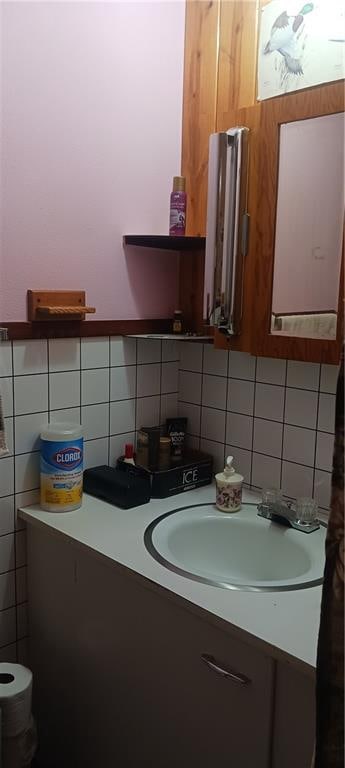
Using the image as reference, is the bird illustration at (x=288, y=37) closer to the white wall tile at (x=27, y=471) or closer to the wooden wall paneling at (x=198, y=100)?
the wooden wall paneling at (x=198, y=100)

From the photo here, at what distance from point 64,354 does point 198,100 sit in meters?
0.82

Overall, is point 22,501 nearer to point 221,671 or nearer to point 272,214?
point 221,671

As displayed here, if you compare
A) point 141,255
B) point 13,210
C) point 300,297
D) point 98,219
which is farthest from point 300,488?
point 13,210

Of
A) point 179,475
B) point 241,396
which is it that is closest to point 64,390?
point 179,475

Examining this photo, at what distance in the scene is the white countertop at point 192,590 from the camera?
99 centimetres

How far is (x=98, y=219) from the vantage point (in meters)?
1.60

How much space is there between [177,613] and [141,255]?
3.29 feet

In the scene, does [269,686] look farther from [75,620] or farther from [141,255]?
[141,255]

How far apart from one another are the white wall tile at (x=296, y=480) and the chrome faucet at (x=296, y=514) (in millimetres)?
81

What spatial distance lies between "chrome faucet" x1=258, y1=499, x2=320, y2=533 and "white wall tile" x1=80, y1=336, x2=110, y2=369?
23.6 inches

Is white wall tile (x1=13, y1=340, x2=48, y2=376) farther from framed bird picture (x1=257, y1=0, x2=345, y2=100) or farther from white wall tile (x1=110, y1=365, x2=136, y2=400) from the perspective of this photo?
framed bird picture (x1=257, y1=0, x2=345, y2=100)

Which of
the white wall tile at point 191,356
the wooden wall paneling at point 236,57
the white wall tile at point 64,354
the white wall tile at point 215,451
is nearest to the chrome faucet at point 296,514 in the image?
the white wall tile at point 215,451

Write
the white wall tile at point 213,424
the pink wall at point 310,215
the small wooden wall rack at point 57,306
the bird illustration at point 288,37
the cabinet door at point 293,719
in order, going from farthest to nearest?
the white wall tile at point 213,424, the small wooden wall rack at point 57,306, the bird illustration at point 288,37, the pink wall at point 310,215, the cabinet door at point 293,719

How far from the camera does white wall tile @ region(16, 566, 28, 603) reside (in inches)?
61.6
